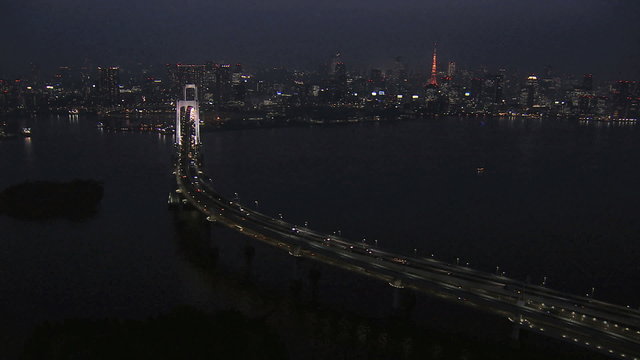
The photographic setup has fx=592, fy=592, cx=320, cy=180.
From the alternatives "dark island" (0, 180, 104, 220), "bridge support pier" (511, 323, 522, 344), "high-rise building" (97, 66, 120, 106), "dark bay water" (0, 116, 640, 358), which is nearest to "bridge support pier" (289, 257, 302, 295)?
"dark bay water" (0, 116, 640, 358)

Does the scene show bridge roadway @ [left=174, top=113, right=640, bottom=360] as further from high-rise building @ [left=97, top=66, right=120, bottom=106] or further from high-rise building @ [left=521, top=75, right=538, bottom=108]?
high-rise building @ [left=521, top=75, right=538, bottom=108]

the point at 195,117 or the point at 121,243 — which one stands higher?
the point at 195,117

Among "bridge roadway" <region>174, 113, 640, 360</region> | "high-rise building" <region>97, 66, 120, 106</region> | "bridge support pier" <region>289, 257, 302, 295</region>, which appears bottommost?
"bridge support pier" <region>289, 257, 302, 295</region>

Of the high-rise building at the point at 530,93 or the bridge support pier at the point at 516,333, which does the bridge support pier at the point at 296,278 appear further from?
the high-rise building at the point at 530,93

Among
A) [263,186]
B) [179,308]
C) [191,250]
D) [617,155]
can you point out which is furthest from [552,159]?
[179,308]

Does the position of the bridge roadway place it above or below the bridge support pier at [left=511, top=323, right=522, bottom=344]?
above

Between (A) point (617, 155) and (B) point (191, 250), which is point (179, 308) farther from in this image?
(A) point (617, 155)
